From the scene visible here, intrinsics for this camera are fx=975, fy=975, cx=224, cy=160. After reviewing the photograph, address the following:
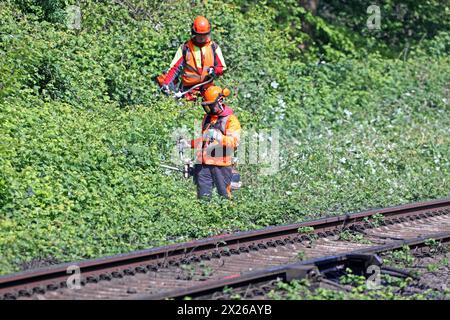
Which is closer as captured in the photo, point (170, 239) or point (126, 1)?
point (170, 239)

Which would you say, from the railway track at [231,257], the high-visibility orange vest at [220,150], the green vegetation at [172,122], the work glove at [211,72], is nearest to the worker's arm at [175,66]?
the green vegetation at [172,122]

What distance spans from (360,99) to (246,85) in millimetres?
3326

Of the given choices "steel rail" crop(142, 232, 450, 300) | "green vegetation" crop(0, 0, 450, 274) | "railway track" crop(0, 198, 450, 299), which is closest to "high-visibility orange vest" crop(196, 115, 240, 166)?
"green vegetation" crop(0, 0, 450, 274)

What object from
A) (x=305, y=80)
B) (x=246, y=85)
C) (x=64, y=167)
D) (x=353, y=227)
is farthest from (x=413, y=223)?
(x=305, y=80)

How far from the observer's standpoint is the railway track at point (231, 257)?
29.4 ft

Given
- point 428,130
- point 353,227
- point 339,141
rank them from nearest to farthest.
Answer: point 353,227 < point 339,141 < point 428,130

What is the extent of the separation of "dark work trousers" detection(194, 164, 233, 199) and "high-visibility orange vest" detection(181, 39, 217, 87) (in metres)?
3.28

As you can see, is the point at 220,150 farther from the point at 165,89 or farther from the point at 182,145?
the point at 165,89

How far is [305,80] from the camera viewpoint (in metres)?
19.7

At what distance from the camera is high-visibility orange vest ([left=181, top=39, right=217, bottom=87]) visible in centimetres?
1666

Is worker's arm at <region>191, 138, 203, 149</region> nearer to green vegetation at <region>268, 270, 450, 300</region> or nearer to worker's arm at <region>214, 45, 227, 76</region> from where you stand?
worker's arm at <region>214, 45, 227, 76</region>

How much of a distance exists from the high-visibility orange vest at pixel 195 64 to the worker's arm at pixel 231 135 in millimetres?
3133

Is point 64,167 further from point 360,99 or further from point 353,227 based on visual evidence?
point 360,99

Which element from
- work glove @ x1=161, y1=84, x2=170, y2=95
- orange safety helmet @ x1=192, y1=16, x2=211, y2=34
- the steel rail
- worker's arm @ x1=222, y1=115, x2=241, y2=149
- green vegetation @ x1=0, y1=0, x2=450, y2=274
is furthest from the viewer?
work glove @ x1=161, y1=84, x2=170, y2=95
